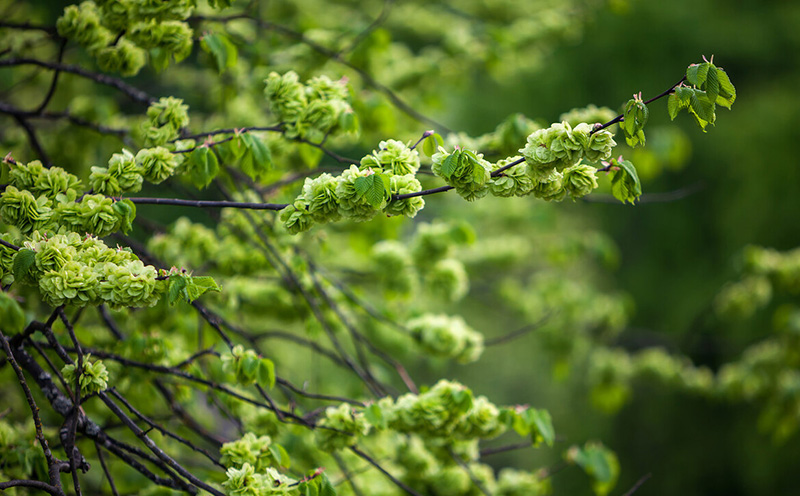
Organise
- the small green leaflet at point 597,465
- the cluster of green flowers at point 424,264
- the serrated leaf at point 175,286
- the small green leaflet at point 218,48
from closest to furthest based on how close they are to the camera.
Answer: the serrated leaf at point 175,286 < the small green leaflet at point 218,48 < the small green leaflet at point 597,465 < the cluster of green flowers at point 424,264

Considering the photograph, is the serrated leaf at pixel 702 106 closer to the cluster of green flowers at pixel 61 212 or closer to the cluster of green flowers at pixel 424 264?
the cluster of green flowers at pixel 61 212

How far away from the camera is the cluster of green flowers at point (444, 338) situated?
102 inches

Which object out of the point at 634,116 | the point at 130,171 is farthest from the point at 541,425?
the point at 130,171

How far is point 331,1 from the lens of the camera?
6.50 m

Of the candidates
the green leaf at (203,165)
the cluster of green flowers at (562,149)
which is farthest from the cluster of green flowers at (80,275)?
the cluster of green flowers at (562,149)

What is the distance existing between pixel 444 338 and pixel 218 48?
150 cm

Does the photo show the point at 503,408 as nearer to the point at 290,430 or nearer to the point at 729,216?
the point at 290,430

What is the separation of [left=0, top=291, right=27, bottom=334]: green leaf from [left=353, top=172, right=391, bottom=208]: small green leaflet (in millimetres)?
854

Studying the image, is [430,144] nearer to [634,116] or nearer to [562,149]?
[562,149]

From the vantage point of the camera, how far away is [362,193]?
1436 mm

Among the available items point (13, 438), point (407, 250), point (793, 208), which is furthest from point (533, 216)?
point (13, 438)

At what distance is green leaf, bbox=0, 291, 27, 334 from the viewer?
4.46 ft

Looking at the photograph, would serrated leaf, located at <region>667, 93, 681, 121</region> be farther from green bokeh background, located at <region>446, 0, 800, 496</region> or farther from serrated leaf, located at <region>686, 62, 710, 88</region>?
green bokeh background, located at <region>446, 0, 800, 496</region>

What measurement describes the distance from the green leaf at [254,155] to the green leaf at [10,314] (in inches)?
30.6
